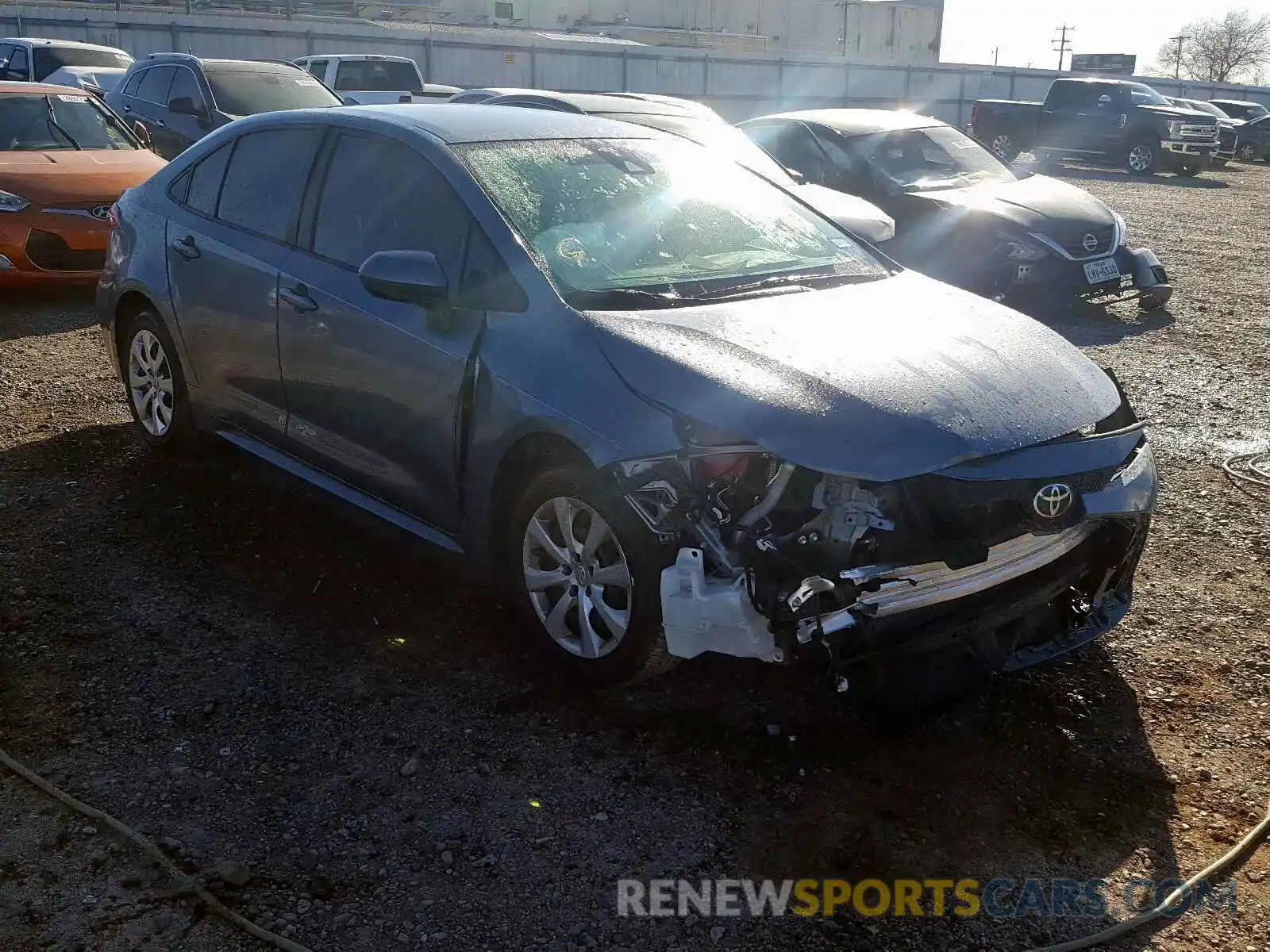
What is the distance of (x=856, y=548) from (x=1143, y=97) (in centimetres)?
2565

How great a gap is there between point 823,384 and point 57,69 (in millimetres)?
19342

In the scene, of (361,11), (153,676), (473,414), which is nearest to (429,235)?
(473,414)

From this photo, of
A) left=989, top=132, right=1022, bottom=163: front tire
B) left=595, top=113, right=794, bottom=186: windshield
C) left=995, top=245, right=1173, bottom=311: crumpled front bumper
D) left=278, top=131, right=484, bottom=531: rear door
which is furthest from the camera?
left=989, top=132, right=1022, bottom=163: front tire

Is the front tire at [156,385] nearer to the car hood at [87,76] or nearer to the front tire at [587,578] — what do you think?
the front tire at [587,578]

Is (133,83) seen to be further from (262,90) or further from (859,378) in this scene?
(859,378)

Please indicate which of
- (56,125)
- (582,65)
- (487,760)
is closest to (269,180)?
(487,760)

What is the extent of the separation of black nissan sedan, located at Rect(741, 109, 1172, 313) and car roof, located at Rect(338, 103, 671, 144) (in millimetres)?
5399

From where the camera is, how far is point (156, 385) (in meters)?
5.68

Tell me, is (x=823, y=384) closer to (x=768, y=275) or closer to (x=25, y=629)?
(x=768, y=275)

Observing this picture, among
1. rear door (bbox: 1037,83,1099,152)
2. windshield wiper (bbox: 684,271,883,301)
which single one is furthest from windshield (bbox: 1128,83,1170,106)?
windshield wiper (bbox: 684,271,883,301)

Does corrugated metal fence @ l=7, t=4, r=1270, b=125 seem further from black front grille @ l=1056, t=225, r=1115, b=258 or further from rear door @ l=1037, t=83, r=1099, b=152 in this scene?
black front grille @ l=1056, t=225, r=1115, b=258

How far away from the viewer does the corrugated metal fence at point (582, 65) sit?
31375 mm

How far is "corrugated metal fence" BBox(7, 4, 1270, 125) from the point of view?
103 feet

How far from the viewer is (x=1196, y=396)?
741cm
